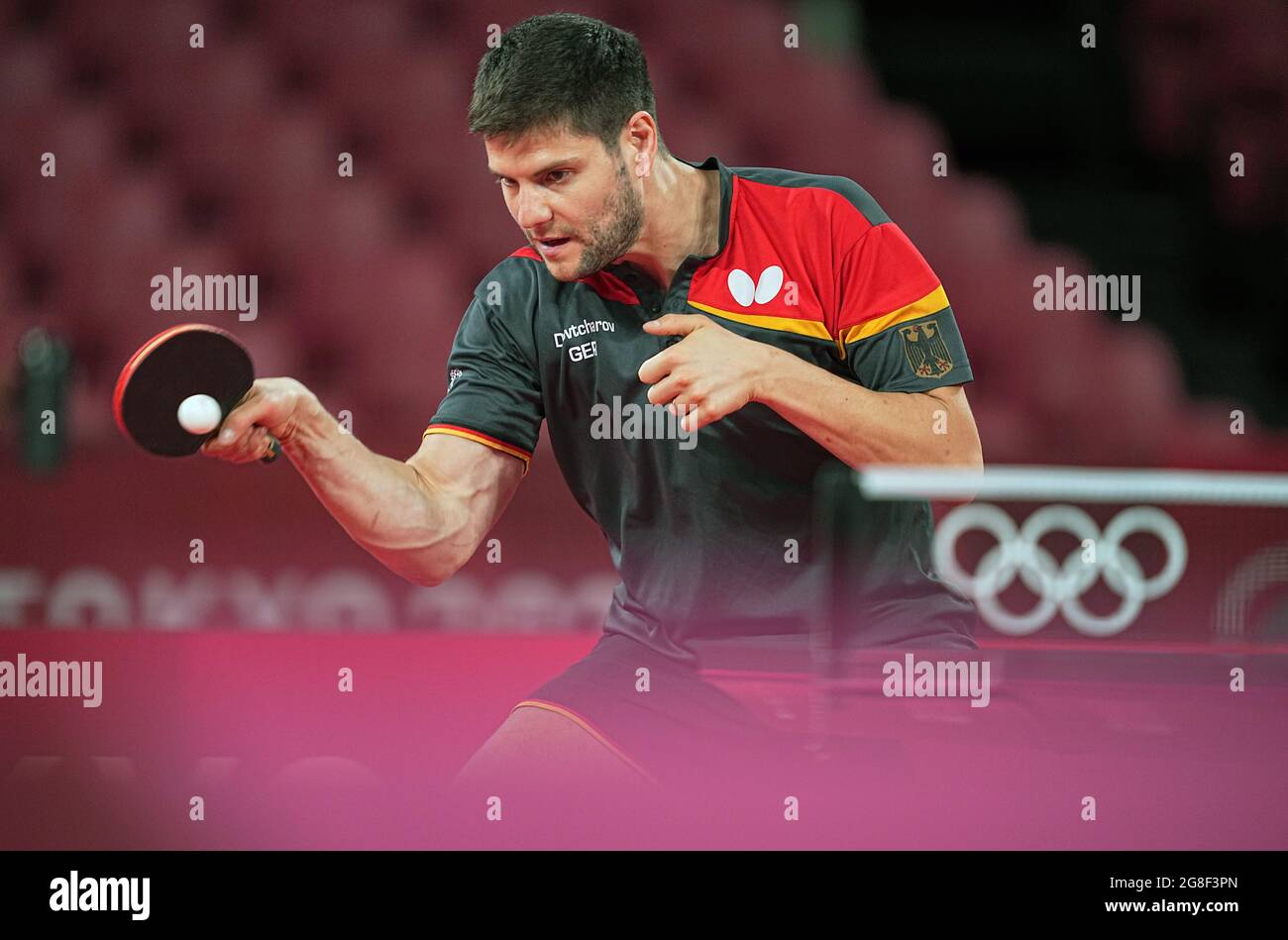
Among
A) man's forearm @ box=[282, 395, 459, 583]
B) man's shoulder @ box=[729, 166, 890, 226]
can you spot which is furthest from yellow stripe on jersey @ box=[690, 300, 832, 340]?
man's forearm @ box=[282, 395, 459, 583]

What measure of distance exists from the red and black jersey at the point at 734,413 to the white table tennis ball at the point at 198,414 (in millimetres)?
287

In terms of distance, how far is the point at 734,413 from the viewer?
1312mm

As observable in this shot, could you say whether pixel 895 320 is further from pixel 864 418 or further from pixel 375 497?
pixel 375 497

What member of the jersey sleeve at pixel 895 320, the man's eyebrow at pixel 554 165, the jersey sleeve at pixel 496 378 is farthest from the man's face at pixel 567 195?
the jersey sleeve at pixel 895 320

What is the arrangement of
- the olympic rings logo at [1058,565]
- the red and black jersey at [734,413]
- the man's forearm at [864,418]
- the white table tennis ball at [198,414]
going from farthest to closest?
1. the olympic rings logo at [1058,565]
2. the red and black jersey at [734,413]
3. the man's forearm at [864,418]
4. the white table tennis ball at [198,414]

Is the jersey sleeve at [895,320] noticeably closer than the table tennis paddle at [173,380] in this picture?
No

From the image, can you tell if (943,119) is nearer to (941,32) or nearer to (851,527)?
(941,32)

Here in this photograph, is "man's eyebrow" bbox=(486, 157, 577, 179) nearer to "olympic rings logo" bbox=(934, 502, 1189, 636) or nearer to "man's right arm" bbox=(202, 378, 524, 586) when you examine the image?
"man's right arm" bbox=(202, 378, 524, 586)

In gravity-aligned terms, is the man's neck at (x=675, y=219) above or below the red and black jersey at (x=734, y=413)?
above

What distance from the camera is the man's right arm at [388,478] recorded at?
1.12 m

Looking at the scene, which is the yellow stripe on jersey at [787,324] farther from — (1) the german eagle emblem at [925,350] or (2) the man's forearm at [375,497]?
(2) the man's forearm at [375,497]

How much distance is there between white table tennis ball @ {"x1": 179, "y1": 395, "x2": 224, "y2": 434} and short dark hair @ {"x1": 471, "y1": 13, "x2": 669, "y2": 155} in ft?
1.03

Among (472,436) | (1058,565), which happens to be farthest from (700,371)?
(1058,565)

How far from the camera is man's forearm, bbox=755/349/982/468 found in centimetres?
119
